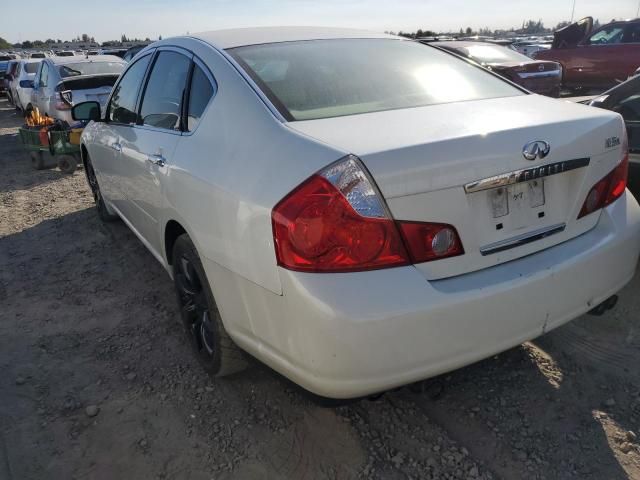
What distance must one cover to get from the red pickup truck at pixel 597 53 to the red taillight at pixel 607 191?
11065 mm

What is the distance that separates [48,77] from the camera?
10.3 meters

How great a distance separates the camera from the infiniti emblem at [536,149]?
1910 millimetres

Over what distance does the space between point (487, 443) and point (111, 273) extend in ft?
10.2

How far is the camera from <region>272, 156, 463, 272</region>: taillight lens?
1.73 meters

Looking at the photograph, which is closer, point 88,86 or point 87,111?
point 87,111

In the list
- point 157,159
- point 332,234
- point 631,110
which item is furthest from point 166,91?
point 631,110

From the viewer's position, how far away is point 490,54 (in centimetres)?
1010

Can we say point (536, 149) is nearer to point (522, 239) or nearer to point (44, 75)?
point (522, 239)

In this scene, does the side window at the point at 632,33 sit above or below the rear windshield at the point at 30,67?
below

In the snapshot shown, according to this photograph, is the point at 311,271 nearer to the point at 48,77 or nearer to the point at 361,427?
the point at 361,427

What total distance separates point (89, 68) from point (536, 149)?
10.3m

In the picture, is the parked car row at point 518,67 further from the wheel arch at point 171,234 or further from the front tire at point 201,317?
the front tire at point 201,317

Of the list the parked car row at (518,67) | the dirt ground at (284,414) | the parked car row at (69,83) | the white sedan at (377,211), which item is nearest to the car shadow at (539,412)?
the dirt ground at (284,414)

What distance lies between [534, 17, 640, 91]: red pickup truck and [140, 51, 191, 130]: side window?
37.6 feet
